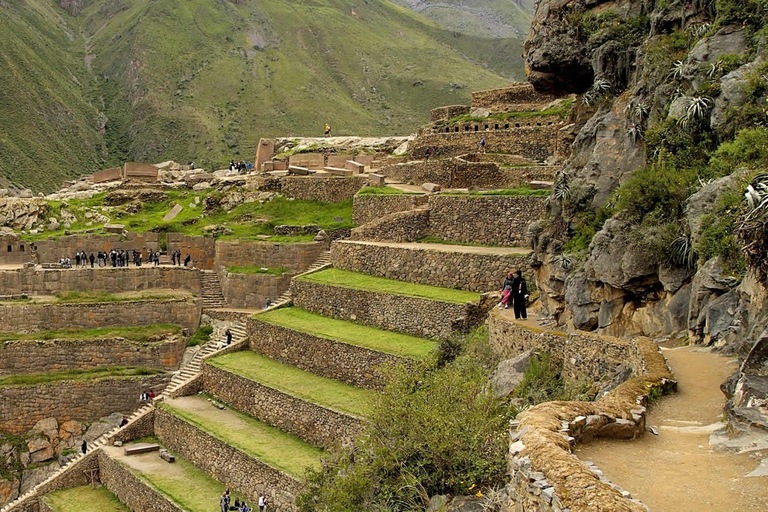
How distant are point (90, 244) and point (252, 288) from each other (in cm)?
859

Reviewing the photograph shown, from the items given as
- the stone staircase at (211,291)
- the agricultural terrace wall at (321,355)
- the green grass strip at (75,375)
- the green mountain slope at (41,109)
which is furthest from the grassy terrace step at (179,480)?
the green mountain slope at (41,109)

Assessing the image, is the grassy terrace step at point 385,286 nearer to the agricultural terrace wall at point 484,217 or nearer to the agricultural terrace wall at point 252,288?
the agricultural terrace wall at point 484,217

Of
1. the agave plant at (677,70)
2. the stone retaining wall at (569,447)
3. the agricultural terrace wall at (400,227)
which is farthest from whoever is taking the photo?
the agricultural terrace wall at (400,227)

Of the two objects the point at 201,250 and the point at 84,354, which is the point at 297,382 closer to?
the point at 84,354

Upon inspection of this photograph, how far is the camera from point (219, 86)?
9681 centimetres

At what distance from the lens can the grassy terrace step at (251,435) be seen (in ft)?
69.6

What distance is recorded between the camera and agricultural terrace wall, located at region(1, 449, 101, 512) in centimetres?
2609

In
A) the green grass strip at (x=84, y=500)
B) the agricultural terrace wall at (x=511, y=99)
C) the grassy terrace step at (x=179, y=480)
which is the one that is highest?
the agricultural terrace wall at (x=511, y=99)

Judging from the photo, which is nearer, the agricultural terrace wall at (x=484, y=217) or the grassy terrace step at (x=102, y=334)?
the agricultural terrace wall at (x=484, y=217)

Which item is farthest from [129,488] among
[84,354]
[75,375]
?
[84,354]

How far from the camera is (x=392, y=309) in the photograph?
25.1 m

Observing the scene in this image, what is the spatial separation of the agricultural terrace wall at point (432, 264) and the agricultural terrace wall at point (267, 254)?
11.4 ft

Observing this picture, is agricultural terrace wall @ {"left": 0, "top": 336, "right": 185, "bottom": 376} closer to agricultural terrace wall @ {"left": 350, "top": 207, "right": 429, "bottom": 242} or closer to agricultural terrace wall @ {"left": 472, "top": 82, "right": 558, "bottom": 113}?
agricultural terrace wall @ {"left": 350, "top": 207, "right": 429, "bottom": 242}

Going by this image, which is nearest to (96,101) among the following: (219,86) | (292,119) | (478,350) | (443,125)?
(219,86)
